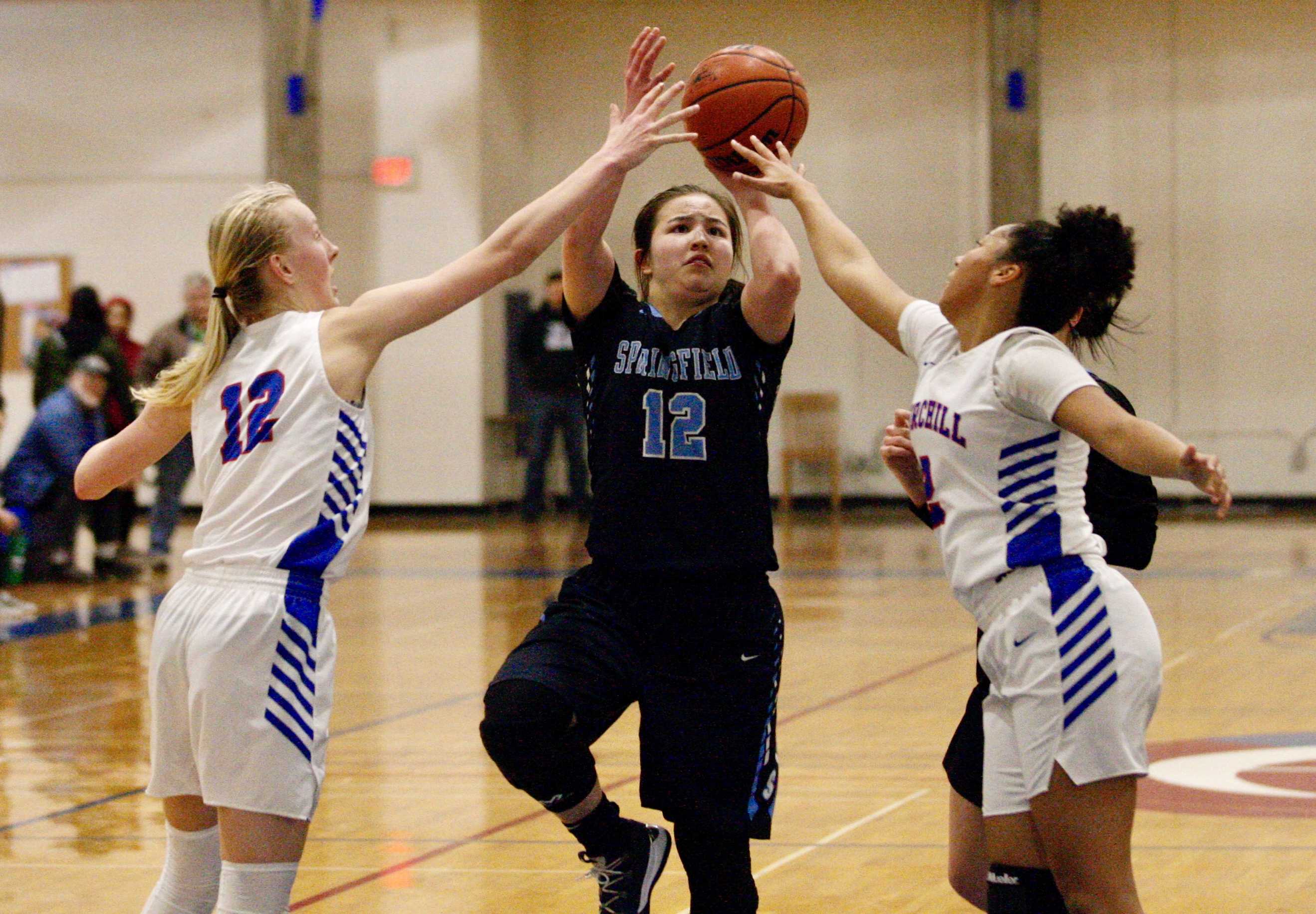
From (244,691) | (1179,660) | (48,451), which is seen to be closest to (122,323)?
(48,451)

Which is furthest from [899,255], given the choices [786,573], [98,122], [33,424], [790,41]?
[33,424]

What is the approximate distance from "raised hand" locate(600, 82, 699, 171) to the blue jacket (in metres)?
6.84

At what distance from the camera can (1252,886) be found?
12.1 ft

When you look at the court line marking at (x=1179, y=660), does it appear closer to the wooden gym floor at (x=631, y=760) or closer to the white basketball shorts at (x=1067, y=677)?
the wooden gym floor at (x=631, y=760)

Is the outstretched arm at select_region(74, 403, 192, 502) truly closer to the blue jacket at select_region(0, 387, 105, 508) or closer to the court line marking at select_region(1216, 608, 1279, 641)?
the court line marking at select_region(1216, 608, 1279, 641)

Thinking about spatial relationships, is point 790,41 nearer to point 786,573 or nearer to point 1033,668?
point 786,573

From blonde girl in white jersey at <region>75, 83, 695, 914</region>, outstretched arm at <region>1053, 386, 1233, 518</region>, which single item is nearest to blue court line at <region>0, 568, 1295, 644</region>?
blonde girl in white jersey at <region>75, 83, 695, 914</region>

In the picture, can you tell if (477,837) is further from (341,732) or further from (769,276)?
(769,276)

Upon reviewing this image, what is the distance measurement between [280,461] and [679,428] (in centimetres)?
84

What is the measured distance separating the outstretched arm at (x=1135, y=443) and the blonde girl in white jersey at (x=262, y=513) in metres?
0.86

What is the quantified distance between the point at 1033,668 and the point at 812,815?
202 centimetres

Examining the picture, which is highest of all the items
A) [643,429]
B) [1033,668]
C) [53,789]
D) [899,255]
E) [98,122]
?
[98,122]

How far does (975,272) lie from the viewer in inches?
105

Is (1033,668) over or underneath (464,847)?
over
